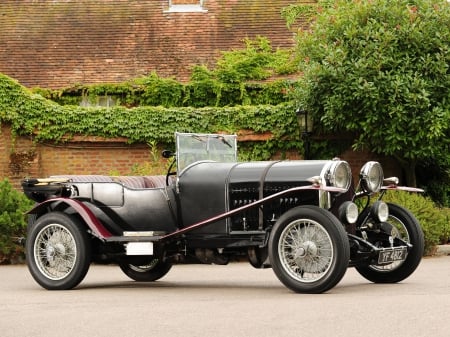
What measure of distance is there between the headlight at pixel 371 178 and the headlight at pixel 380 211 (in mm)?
162

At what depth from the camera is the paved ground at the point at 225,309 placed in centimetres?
687

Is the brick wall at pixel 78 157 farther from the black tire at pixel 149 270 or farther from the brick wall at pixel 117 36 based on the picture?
the black tire at pixel 149 270

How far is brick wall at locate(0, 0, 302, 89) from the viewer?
2398cm

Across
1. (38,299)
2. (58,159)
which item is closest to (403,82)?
(58,159)

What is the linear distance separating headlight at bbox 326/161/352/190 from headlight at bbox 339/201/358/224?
0.19m

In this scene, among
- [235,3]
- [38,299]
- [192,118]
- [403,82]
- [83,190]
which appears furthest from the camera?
[235,3]

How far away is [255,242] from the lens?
10.1 m

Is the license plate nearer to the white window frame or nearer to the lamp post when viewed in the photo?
the lamp post

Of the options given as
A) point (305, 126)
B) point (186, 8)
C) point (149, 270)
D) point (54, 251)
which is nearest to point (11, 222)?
point (149, 270)

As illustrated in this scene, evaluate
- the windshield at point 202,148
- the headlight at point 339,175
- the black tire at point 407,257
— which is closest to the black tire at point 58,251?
the windshield at point 202,148

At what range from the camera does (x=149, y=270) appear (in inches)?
465

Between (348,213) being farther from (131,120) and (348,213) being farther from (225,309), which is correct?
(131,120)

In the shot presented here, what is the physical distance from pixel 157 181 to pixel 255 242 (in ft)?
6.16

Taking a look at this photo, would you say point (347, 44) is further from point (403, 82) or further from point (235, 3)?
point (235, 3)
